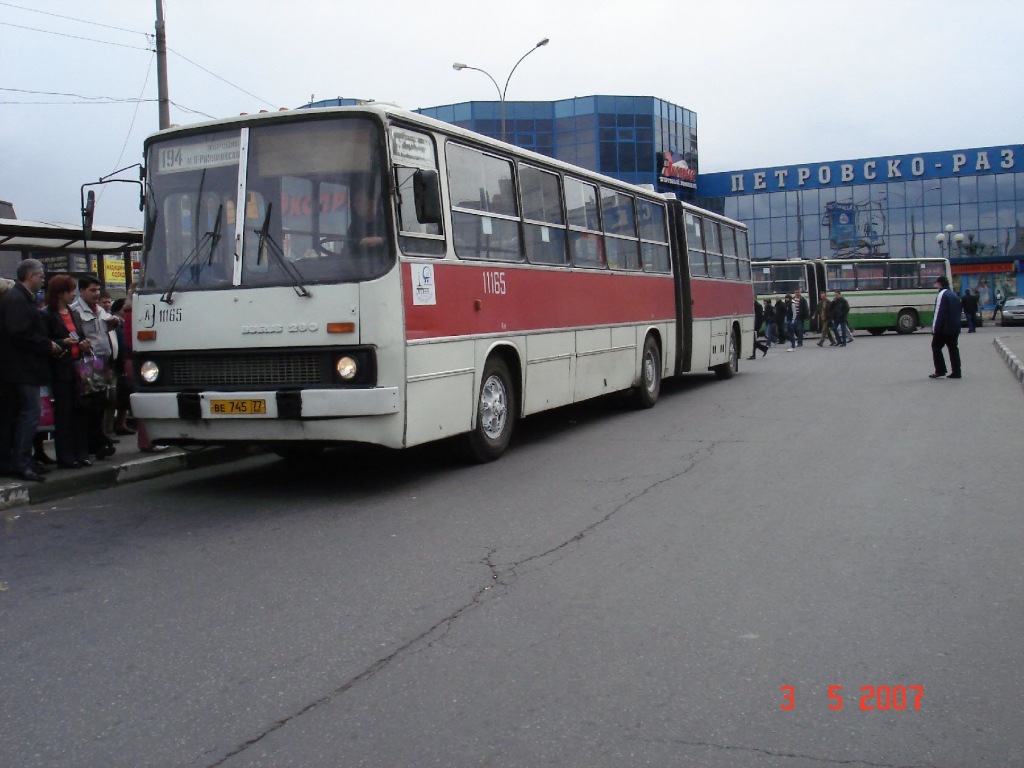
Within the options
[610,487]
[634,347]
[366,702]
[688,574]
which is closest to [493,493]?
[610,487]

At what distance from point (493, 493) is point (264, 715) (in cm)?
457

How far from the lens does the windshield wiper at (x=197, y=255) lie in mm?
8461

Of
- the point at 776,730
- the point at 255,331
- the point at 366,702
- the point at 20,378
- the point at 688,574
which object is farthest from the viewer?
the point at 20,378

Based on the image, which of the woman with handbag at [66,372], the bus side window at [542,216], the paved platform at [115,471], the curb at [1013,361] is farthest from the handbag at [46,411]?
the curb at [1013,361]

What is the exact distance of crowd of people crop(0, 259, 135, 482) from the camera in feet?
28.5

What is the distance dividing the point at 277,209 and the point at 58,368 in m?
2.62

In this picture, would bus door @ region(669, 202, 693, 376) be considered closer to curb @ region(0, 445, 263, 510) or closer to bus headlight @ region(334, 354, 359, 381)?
curb @ region(0, 445, 263, 510)

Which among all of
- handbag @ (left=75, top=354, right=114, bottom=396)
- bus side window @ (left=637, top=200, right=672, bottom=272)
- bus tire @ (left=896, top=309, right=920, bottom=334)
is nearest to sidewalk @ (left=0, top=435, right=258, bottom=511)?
handbag @ (left=75, top=354, right=114, bottom=396)

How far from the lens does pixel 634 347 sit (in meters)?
14.4

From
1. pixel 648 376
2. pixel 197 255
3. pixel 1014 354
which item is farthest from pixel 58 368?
pixel 1014 354

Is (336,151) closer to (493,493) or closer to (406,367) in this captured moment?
(406,367)

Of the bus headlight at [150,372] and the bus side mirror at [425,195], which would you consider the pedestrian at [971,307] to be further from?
the bus headlight at [150,372]
